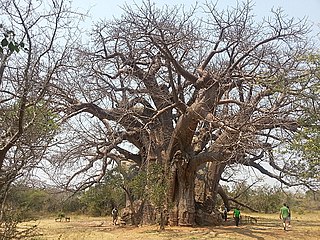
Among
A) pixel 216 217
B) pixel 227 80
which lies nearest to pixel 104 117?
pixel 227 80

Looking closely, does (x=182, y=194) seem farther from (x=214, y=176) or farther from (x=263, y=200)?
(x=263, y=200)

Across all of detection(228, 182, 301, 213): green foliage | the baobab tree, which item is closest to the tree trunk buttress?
the baobab tree

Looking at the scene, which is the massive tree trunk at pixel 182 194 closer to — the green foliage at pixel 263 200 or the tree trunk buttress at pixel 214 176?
the tree trunk buttress at pixel 214 176

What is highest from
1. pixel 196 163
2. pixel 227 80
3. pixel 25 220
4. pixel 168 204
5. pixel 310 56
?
pixel 227 80

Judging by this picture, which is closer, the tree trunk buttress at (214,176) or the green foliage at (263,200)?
the tree trunk buttress at (214,176)

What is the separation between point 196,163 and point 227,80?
3726mm

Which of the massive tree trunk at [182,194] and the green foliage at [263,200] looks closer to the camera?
the massive tree trunk at [182,194]

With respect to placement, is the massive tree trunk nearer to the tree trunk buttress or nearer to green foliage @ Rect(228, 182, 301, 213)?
the tree trunk buttress

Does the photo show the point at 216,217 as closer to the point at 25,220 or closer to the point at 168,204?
the point at 168,204

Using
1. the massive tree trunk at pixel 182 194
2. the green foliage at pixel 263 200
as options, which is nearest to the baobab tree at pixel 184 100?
the massive tree trunk at pixel 182 194

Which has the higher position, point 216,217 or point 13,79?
point 13,79

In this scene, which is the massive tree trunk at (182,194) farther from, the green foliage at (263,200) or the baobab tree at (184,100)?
the green foliage at (263,200)

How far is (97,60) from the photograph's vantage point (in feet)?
51.3

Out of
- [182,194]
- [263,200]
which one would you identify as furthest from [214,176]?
[263,200]
